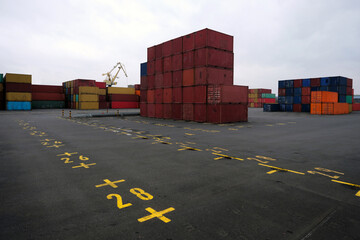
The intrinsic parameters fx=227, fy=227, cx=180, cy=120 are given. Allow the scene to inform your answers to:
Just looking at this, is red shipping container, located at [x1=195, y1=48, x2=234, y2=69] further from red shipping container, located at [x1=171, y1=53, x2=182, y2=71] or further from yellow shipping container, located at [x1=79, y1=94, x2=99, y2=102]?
yellow shipping container, located at [x1=79, y1=94, x2=99, y2=102]

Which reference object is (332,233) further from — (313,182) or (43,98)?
(43,98)

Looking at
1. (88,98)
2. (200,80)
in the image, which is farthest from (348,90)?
(88,98)

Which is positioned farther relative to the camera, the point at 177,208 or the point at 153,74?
the point at 153,74

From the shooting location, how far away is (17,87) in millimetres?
45062

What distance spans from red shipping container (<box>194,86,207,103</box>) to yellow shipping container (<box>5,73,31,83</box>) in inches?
1612

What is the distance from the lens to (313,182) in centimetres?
519

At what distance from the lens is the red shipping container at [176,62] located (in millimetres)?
22994

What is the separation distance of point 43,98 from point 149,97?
43.8 m

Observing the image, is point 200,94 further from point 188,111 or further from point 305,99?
point 305,99

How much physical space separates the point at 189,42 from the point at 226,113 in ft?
25.4

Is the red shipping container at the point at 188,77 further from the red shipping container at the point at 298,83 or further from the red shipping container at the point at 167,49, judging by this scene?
the red shipping container at the point at 298,83

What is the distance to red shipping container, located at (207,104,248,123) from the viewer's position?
782 inches

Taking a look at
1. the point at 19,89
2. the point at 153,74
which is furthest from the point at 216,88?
the point at 19,89

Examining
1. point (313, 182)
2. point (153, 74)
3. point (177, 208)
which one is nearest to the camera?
point (177, 208)
